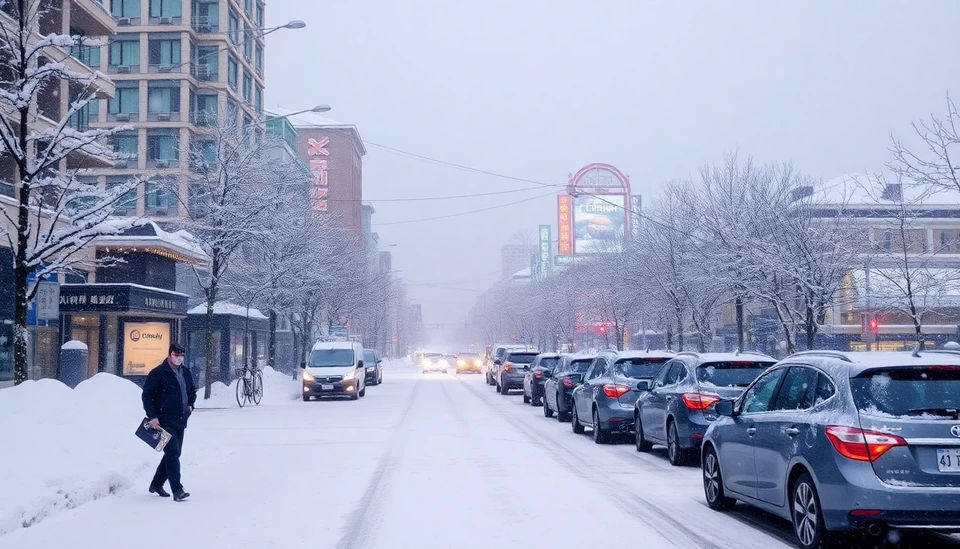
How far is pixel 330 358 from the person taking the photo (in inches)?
1389

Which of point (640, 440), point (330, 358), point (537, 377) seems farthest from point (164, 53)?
point (640, 440)

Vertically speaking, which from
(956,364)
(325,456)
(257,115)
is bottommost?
(325,456)

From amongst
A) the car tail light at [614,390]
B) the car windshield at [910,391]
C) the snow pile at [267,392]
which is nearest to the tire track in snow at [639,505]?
the car tail light at [614,390]

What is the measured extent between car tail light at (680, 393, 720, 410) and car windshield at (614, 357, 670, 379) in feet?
13.5

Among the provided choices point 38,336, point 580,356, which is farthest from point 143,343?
point 580,356

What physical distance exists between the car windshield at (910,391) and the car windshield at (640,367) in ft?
34.3

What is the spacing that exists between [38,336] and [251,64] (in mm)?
39465

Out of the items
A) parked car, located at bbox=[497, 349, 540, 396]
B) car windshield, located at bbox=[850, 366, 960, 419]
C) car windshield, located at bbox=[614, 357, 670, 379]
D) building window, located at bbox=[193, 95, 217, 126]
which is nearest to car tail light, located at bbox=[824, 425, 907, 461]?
car windshield, located at bbox=[850, 366, 960, 419]

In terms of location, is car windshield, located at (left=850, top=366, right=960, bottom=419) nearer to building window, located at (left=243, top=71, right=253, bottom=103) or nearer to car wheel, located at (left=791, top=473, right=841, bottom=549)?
car wheel, located at (left=791, top=473, right=841, bottom=549)

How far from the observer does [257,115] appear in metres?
64.2

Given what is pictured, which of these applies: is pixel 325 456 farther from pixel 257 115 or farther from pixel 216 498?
pixel 257 115

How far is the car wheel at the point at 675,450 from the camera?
556 inches

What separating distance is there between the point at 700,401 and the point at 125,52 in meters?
53.0

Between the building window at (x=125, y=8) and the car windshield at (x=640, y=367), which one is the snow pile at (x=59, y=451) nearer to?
the car windshield at (x=640, y=367)
